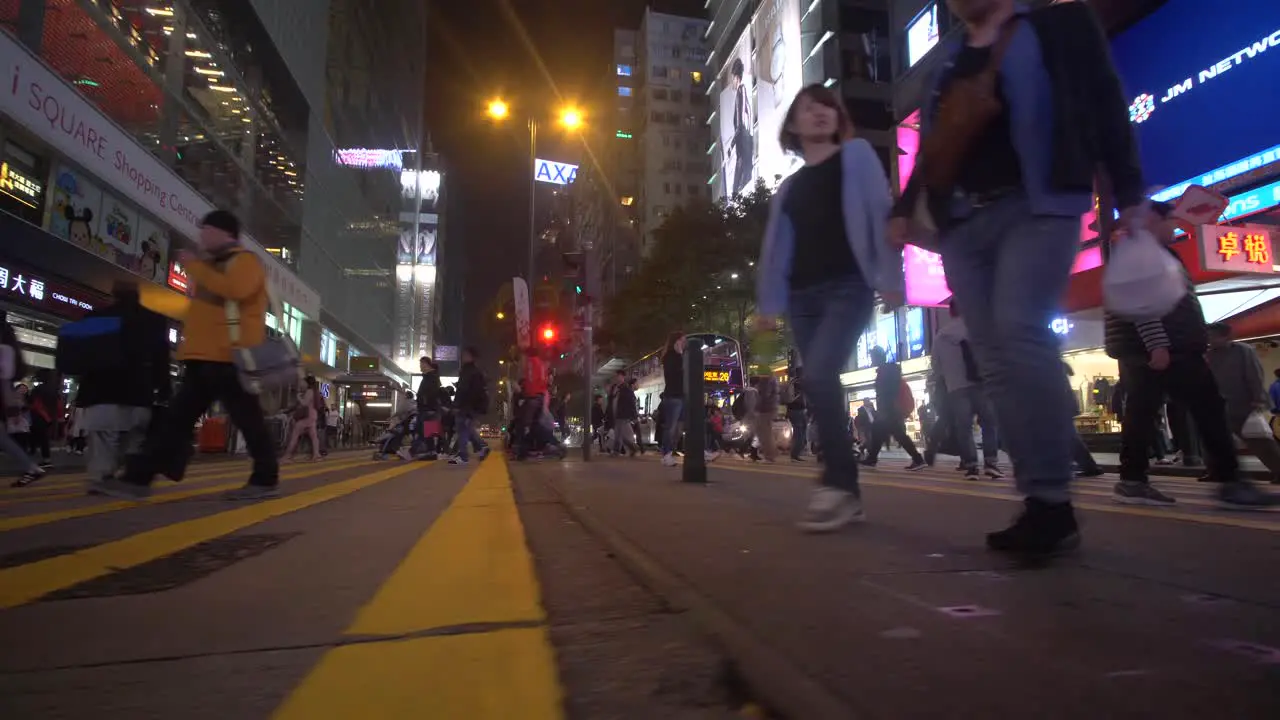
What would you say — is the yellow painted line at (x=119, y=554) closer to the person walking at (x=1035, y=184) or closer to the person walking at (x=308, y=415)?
the person walking at (x=1035, y=184)

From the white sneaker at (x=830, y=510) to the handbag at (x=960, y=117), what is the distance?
3.79 ft

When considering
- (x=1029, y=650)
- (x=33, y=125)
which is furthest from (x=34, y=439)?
(x=1029, y=650)

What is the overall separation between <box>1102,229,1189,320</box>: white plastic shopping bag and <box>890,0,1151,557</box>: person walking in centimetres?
8

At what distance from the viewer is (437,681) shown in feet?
3.54

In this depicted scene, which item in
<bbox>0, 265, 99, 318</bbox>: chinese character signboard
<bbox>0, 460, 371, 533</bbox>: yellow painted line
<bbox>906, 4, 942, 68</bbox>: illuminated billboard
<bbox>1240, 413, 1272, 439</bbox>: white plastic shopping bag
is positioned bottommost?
<bbox>0, 460, 371, 533</bbox>: yellow painted line

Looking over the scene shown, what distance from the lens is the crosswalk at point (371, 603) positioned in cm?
102

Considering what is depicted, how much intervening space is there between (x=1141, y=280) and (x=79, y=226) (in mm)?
17931

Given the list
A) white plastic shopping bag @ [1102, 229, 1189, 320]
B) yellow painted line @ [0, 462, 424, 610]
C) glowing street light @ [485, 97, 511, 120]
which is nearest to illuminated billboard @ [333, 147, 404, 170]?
glowing street light @ [485, 97, 511, 120]

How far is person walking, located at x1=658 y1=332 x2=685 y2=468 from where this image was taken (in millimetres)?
9844

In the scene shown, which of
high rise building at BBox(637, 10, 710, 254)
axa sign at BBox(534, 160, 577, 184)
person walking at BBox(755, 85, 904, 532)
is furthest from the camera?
high rise building at BBox(637, 10, 710, 254)

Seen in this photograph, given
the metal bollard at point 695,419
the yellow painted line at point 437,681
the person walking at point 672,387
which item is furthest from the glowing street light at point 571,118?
the yellow painted line at point 437,681

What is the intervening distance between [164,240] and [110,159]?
332 cm

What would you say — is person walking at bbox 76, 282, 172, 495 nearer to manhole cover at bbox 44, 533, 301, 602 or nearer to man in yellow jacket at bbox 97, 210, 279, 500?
man in yellow jacket at bbox 97, 210, 279, 500

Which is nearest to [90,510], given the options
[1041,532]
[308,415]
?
[1041,532]
